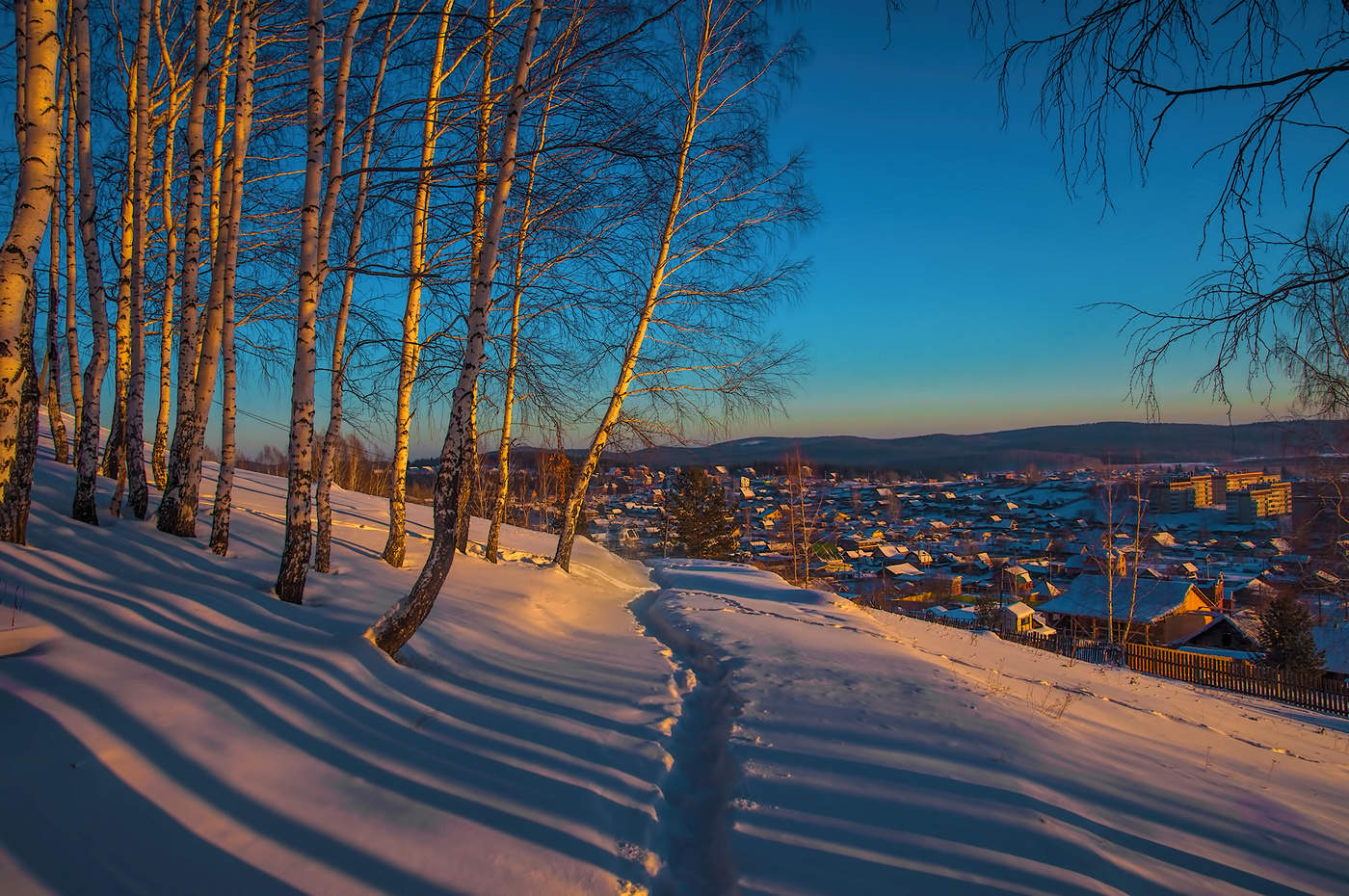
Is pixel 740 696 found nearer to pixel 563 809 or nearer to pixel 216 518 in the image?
pixel 563 809

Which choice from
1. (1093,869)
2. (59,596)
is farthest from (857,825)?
(59,596)

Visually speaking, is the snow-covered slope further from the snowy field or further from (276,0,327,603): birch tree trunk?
(276,0,327,603): birch tree trunk

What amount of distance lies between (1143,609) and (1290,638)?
5.58 metres

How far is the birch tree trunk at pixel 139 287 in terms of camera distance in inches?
273

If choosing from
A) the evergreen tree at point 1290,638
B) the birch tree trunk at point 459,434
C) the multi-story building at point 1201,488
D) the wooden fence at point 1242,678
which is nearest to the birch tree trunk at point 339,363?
the birch tree trunk at point 459,434

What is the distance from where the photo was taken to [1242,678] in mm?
14469

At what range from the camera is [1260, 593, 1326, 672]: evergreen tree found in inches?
776

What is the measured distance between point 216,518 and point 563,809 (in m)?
5.67

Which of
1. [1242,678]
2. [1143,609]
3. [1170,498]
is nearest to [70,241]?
[1242,678]

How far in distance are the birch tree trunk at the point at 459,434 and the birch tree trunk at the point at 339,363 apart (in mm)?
2735

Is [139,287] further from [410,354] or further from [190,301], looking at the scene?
[410,354]

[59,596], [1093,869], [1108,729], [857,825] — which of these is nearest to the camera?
[1093,869]

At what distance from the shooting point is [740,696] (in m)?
5.48

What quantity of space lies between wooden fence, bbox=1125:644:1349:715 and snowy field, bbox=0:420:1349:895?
1054 cm
